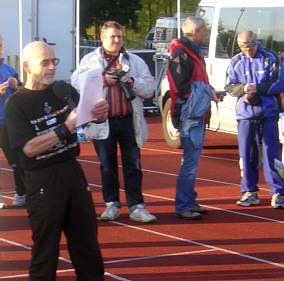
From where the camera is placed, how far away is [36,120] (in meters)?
5.07

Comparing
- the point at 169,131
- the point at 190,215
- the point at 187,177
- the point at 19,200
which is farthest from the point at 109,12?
the point at 190,215

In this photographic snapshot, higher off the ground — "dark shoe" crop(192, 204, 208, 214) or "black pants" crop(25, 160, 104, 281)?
"black pants" crop(25, 160, 104, 281)

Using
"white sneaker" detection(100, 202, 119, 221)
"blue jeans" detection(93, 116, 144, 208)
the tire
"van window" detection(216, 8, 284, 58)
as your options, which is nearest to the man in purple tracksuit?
"blue jeans" detection(93, 116, 144, 208)

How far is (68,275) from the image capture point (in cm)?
664

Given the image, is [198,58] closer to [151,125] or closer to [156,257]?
[156,257]

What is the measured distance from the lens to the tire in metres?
14.6

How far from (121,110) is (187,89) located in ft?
2.60

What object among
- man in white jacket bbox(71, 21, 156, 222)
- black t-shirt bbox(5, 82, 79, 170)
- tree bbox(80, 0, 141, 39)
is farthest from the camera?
tree bbox(80, 0, 141, 39)

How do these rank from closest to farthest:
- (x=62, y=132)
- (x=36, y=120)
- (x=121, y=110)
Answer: (x=62, y=132)
(x=36, y=120)
(x=121, y=110)

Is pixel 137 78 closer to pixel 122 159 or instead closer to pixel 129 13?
pixel 122 159

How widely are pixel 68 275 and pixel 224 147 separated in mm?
8882

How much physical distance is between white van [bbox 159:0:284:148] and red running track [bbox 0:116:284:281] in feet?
8.80

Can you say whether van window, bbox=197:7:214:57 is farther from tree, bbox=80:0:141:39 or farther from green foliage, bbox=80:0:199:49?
tree, bbox=80:0:141:39

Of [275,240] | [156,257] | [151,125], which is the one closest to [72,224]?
[156,257]
